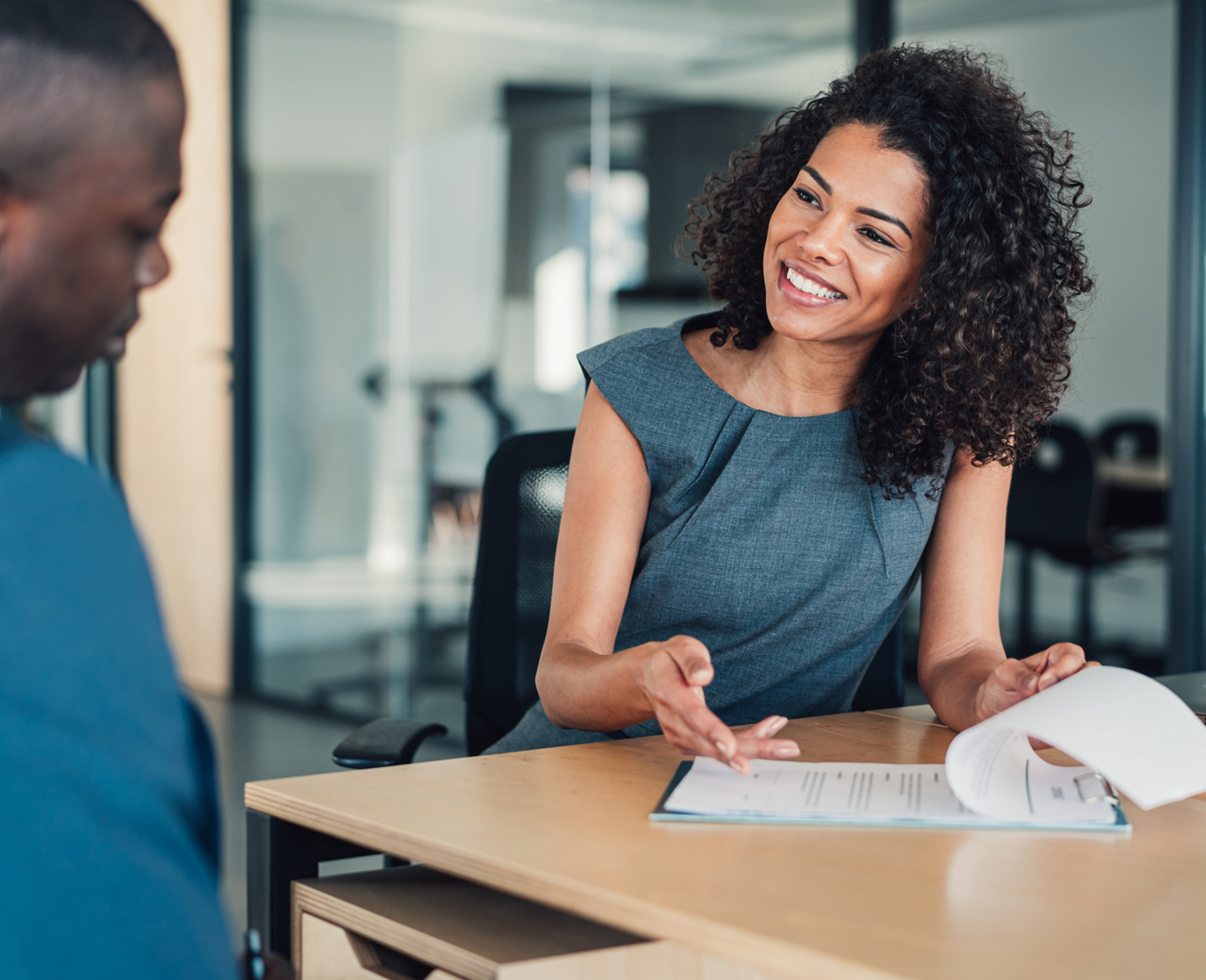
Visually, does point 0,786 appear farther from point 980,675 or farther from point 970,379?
point 970,379

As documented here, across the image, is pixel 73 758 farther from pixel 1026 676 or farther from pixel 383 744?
pixel 383 744

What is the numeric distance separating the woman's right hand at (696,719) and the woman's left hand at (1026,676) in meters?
0.28

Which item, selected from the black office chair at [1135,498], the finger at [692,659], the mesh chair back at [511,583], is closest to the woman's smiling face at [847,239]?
the mesh chair back at [511,583]

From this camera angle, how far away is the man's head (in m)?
0.52

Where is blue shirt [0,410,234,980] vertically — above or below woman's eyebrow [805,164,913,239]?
below

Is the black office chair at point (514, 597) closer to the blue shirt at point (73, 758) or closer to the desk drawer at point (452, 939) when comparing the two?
the desk drawer at point (452, 939)

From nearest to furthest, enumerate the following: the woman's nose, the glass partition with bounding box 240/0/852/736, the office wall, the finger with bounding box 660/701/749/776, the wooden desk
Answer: the wooden desk, the finger with bounding box 660/701/749/776, the woman's nose, the glass partition with bounding box 240/0/852/736, the office wall

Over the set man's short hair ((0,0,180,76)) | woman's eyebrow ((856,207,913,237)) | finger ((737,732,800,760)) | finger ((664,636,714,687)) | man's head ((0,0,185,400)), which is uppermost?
woman's eyebrow ((856,207,913,237))

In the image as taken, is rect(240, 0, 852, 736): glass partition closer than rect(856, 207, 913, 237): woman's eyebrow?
No

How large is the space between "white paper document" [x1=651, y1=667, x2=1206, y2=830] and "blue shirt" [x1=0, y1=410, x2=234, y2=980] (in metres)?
0.48

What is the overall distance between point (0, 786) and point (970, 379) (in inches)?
46.6

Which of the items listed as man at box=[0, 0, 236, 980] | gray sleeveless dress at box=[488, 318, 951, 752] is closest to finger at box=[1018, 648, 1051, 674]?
gray sleeveless dress at box=[488, 318, 951, 752]

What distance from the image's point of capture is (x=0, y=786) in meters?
0.47

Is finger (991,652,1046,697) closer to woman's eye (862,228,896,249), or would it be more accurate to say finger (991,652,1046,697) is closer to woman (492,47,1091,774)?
woman (492,47,1091,774)
